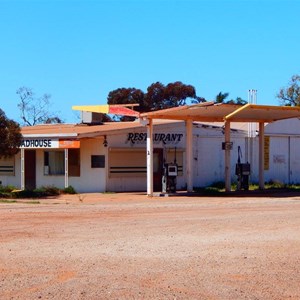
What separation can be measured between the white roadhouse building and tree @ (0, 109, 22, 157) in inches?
115

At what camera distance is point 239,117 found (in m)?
30.2

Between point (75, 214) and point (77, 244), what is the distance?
6168 mm

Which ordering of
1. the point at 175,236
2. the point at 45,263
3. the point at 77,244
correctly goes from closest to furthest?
1. the point at 45,263
2. the point at 77,244
3. the point at 175,236

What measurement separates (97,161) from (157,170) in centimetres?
322

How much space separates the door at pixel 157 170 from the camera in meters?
32.3

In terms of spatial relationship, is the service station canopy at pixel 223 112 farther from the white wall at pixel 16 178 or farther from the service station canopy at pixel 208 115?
the white wall at pixel 16 178

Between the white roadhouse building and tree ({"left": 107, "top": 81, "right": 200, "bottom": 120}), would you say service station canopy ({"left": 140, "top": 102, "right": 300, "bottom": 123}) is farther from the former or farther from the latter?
Result: tree ({"left": 107, "top": 81, "right": 200, "bottom": 120})

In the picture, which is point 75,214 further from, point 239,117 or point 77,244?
point 239,117

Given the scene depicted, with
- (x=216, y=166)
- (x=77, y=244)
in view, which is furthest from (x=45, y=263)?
(x=216, y=166)

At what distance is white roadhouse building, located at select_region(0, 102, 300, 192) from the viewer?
30.9 metres

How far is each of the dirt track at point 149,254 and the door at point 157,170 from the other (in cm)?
1260

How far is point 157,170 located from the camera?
106 ft

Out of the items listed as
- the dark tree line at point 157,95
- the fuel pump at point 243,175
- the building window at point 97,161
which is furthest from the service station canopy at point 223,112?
the dark tree line at point 157,95

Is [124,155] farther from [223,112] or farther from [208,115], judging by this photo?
[223,112]
